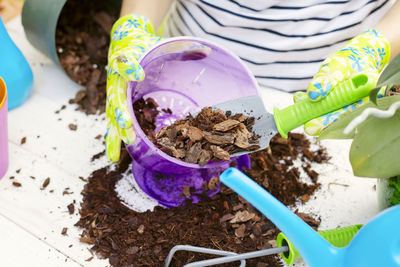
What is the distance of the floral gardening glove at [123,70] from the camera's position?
64cm

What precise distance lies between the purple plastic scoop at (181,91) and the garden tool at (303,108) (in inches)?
1.6

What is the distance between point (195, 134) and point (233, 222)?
5.9 inches

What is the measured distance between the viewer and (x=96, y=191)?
2.43ft

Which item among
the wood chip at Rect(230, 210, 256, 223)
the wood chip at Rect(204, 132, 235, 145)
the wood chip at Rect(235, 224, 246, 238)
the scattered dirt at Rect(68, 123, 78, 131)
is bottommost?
the scattered dirt at Rect(68, 123, 78, 131)

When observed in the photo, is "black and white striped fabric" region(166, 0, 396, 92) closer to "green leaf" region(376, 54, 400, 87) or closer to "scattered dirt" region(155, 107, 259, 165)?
"scattered dirt" region(155, 107, 259, 165)

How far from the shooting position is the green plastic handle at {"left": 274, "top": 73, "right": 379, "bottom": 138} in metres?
0.57

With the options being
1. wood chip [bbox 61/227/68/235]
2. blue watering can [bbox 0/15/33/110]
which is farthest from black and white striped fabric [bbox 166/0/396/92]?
wood chip [bbox 61/227/68/235]

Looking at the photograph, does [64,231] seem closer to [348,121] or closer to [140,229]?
[140,229]

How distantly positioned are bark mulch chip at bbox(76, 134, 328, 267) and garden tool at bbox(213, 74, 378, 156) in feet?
0.37

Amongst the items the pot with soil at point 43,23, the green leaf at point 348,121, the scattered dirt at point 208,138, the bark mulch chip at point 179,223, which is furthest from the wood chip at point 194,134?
the pot with soil at point 43,23

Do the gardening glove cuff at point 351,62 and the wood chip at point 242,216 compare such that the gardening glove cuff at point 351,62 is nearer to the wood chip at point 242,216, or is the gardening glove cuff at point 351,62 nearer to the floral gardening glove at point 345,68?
the floral gardening glove at point 345,68

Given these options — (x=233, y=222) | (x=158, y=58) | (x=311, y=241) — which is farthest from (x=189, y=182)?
(x=311, y=241)

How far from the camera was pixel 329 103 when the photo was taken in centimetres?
58

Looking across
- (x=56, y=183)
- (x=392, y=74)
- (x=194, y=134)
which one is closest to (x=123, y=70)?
(x=194, y=134)
